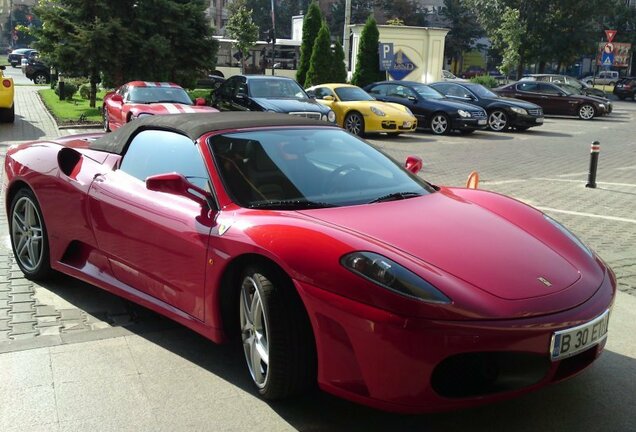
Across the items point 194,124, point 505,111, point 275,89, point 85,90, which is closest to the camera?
point 194,124

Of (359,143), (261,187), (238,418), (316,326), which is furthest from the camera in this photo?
(359,143)

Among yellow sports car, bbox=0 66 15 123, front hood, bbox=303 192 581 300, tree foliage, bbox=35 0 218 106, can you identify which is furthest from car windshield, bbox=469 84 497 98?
front hood, bbox=303 192 581 300

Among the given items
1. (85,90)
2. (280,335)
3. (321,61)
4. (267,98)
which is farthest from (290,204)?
(321,61)

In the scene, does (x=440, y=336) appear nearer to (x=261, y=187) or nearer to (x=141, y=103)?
(x=261, y=187)

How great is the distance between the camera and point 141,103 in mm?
14219

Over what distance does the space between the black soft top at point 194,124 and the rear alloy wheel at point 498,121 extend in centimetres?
1648

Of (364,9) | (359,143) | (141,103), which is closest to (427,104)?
(141,103)

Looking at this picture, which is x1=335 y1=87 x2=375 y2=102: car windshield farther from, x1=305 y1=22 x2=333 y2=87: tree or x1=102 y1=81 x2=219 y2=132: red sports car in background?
x1=305 y1=22 x2=333 y2=87: tree

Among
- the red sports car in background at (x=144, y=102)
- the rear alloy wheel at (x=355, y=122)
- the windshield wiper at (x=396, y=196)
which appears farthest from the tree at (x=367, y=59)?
the windshield wiper at (x=396, y=196)

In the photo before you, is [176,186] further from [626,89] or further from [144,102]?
[626,89]

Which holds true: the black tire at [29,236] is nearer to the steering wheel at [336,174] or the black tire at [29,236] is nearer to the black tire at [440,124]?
the steering wheel at [336,174]

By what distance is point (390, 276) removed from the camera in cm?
A: 274

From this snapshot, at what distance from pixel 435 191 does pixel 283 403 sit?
1.60 m

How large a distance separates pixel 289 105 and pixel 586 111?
15024 mm
